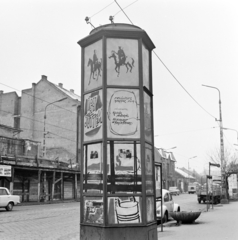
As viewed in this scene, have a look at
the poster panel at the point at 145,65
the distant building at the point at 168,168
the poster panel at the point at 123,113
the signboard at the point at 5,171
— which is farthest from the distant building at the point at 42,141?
the distant building at the point at 168,168

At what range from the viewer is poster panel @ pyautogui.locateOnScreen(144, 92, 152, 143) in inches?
291

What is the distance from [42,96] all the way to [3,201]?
27919 mm

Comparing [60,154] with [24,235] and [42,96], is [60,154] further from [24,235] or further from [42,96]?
[24,235]

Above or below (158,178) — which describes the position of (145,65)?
above

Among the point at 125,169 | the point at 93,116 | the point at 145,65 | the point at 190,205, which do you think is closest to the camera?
the point at 125,169

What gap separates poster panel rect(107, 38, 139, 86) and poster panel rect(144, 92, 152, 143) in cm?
52

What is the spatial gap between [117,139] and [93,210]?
1.51m

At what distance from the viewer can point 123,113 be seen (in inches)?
282

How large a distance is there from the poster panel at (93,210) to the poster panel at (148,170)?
1.02 meters

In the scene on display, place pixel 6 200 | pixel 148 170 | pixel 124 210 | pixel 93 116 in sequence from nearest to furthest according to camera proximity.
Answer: pixel 124 210, pixel 148 170, pixel 93 116, pixel 6 200

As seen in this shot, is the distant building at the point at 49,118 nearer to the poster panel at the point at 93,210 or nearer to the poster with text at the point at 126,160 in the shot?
the poster panel at the point at 93,210

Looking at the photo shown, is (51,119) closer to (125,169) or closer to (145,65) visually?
(145,65)

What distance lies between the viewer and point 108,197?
22.2 feet

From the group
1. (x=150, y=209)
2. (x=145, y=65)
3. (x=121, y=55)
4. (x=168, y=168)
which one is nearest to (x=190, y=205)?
(x=150, y=209)
